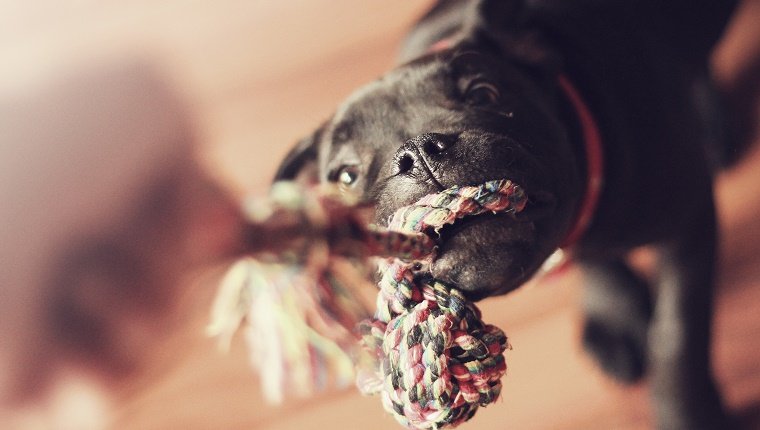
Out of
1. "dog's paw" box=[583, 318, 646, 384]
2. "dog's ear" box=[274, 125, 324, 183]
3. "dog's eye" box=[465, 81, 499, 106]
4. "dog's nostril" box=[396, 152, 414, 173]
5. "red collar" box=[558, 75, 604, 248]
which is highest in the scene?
"dog's ear" box=[274, 125, 324, 183]

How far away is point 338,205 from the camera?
65 centimetres

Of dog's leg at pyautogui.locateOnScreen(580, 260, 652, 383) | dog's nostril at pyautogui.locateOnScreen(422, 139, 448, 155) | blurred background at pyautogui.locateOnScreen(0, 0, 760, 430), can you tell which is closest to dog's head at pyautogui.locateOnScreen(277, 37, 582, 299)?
dog's nostril at pyautogui.locateOnScreen(422, 139, 448, 155)

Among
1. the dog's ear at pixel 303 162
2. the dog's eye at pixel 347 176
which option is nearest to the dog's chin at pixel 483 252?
the dog's eye at pixel 347 176

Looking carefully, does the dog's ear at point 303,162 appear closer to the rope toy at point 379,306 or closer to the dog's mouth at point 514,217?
the rope toy at point 379,306

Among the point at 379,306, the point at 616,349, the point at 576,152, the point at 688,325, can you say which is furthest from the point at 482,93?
the point at 616,349

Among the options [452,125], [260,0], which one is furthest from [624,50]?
[260,0]

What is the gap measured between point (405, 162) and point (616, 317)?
25.1 inches

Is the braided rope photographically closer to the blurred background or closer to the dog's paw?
the blurred background

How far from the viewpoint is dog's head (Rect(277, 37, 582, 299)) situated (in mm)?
637

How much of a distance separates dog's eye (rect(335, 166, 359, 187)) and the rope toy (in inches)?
2.2

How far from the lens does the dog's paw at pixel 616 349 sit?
1110mm

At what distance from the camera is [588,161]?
0.84m

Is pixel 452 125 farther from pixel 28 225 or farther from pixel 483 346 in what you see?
pixel 28 225

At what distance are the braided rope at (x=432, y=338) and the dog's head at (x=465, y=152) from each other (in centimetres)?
3
